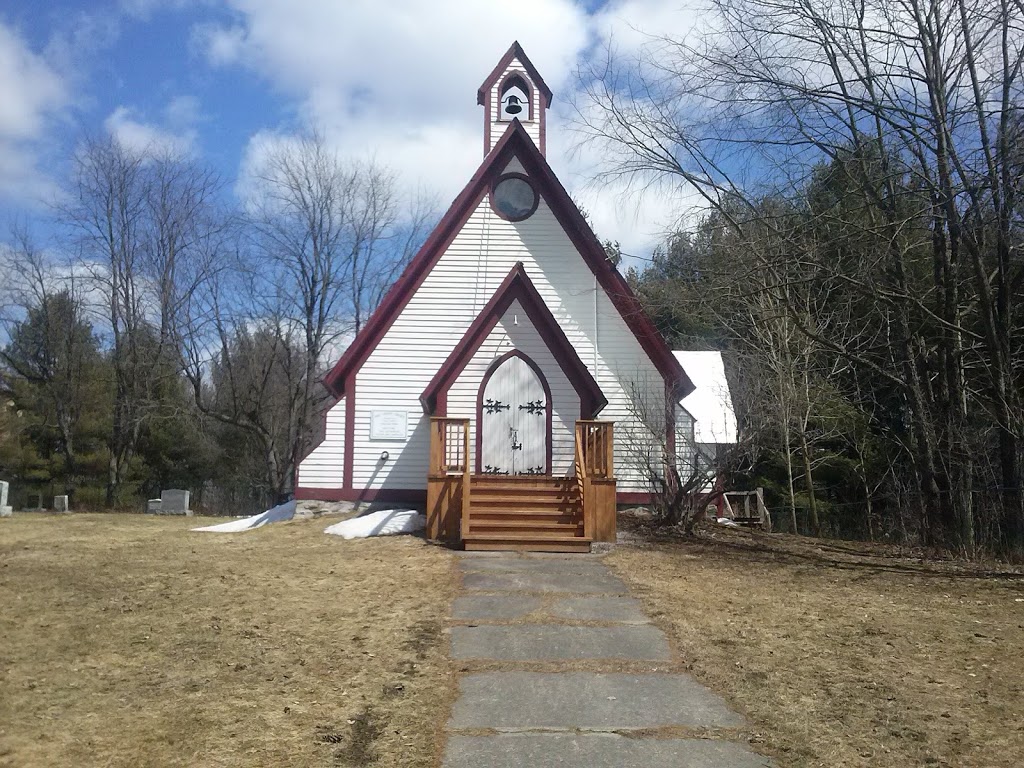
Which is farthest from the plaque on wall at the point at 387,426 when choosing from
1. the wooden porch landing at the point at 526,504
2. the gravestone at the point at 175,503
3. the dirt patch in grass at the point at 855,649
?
the gravestone at the point at 175,503

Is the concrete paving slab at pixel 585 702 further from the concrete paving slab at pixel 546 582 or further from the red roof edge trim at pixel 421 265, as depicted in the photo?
the red roof edge trim at pixel 421 265

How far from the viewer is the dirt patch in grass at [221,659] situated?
15.9ft

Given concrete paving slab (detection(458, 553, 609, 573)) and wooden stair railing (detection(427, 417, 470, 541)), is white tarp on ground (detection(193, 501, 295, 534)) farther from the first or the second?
concrete paving slab (detection(458, 553, 609, 573))

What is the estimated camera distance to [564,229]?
16797 mm

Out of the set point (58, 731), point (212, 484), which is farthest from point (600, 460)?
point (212, 484)

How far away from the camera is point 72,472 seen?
127 feet

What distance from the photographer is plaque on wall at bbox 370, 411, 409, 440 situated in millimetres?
15992

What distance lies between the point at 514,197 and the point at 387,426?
538cm

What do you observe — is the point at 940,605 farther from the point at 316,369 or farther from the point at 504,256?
the point at 316,369

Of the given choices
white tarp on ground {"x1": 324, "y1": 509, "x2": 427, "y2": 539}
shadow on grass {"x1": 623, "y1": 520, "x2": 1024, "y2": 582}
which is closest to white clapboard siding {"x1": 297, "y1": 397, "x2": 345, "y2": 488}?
white tarp on ground {"x1": 324, "y1": 509, "x2": 427, "y2": 539}

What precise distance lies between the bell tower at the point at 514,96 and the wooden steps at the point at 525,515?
772cm

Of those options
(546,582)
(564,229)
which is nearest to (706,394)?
(564,229)

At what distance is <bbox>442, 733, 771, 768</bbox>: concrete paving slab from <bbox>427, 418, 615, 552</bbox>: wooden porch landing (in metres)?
6.74

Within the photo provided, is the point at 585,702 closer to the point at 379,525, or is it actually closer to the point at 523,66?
the point at 379,525
